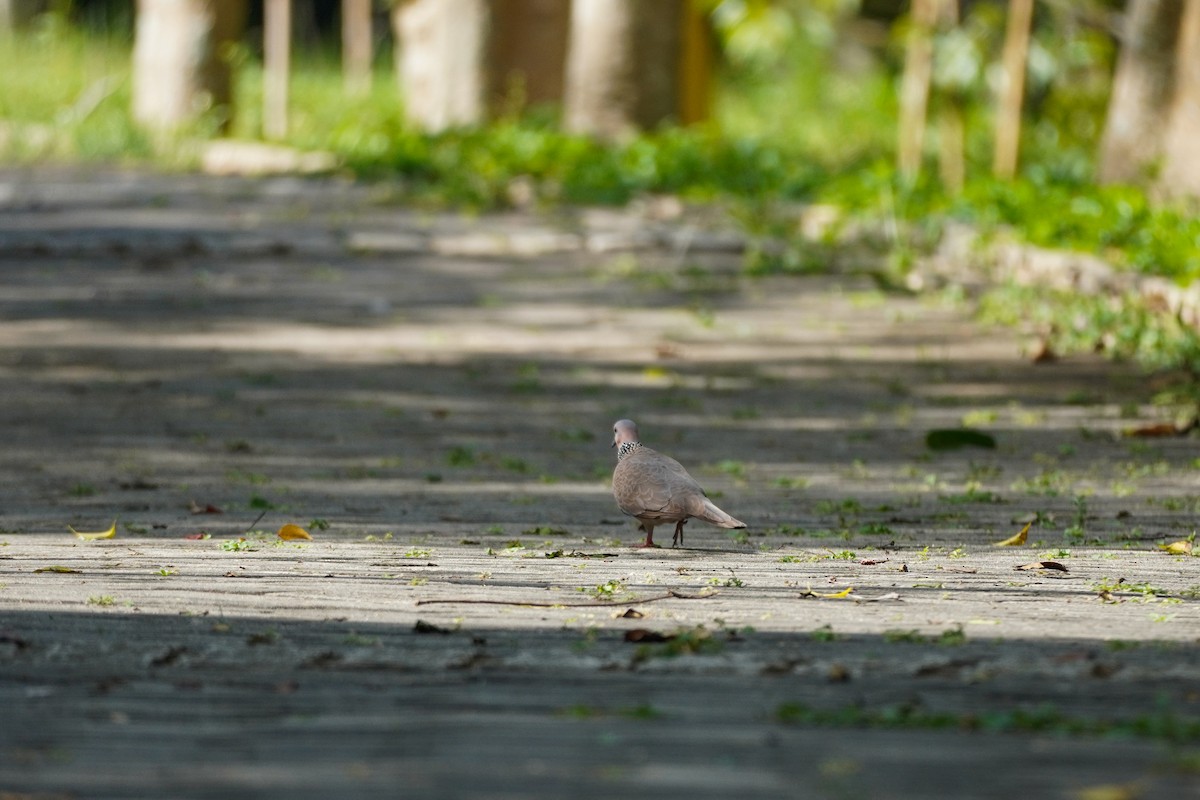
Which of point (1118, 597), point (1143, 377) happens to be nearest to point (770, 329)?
point (1143, 377)

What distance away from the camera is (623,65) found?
48.1 feet

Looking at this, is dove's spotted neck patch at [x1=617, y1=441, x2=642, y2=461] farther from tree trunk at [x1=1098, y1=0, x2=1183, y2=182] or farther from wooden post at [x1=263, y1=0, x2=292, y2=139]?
wooden post at [x1=263, y1=0, x2=292, y2=139]

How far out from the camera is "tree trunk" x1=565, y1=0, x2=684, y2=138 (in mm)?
14602

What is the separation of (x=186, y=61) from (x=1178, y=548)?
12.3 meters

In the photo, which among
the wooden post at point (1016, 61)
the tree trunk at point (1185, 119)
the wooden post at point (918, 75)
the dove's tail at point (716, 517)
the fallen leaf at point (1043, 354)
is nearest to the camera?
the dove's tail at point (716, 517)

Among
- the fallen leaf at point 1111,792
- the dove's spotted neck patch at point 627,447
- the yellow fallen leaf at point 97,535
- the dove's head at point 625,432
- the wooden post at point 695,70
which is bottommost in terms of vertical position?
the yellow fallen leaf at point 97,535

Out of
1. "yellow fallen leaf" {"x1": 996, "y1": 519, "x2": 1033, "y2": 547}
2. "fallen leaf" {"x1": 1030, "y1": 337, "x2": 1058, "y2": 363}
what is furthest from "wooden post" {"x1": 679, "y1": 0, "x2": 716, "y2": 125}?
"yellow fallen leaf" {"x1": 996, "y1": 519, "x2": 1033, "y2": 547}

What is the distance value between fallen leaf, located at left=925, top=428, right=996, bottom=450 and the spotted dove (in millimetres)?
2344

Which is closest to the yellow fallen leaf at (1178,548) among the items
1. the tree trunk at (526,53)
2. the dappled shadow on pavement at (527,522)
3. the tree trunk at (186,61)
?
the dappled shadow on pavement at (527,522)

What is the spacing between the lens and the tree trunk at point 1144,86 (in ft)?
36.8

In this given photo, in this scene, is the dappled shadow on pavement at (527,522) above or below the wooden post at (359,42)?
below

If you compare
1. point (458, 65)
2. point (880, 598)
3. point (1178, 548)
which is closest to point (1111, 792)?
point (880, 598)

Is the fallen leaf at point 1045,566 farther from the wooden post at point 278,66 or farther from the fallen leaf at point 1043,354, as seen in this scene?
the wooden post at point 278,66

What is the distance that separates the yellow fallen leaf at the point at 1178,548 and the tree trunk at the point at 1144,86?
6511mm
